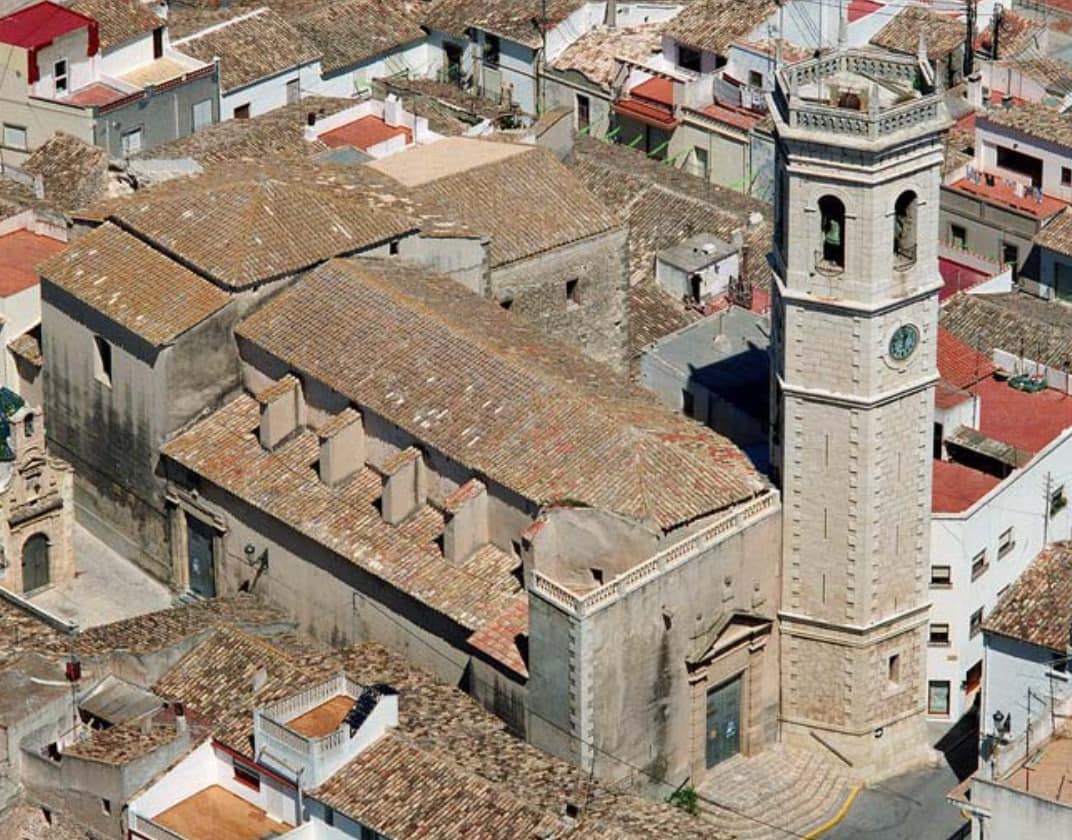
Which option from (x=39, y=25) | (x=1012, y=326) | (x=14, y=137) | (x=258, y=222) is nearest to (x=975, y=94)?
(x=1012, y=326)

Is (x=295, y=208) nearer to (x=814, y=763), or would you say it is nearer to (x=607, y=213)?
(x=607, y=213)

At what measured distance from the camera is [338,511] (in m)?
90.8

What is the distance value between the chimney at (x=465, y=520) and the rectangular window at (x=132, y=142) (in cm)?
2644

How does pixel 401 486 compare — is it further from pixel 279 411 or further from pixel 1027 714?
pixel 1027 714

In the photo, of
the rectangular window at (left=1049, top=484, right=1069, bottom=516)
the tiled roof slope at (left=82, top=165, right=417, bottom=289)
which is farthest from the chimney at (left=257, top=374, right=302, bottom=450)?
the rectangular window at (left=1049, top=484, right=1069, bottom=516)

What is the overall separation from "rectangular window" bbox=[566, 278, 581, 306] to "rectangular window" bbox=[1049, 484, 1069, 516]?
50.2ft

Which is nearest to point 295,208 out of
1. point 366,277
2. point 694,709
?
point 366,277

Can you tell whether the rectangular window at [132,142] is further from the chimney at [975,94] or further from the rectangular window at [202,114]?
the chimney at [975,94]

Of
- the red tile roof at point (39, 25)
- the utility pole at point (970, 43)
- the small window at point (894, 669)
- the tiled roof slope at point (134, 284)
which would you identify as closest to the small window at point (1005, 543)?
the small window at point (894, 669)

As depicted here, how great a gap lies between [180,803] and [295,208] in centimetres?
1780

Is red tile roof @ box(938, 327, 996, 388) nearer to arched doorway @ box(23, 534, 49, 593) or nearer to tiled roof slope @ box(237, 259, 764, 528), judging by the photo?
tiled roof slope @ box(237, 259, 764, 528)

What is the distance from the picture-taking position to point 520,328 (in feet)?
306

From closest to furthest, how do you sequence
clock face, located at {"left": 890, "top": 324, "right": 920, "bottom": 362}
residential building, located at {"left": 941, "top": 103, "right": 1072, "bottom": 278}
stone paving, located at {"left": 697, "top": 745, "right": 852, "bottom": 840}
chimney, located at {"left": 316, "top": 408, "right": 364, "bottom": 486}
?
clock face, located at {"left": 890, "top": 324, "right": 920, "bottom": 362} → stone paving, located at {"left": 697, "top": 745, "right": 852, "bottom": 840} → chimney, located at {"left": 316, "top": 408, "right": 364, "bottom": 486} → residential building, located at {"left": 941, "top": 103, "right": 1072, "bottom": 278}

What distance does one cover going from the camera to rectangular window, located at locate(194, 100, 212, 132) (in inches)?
4449
